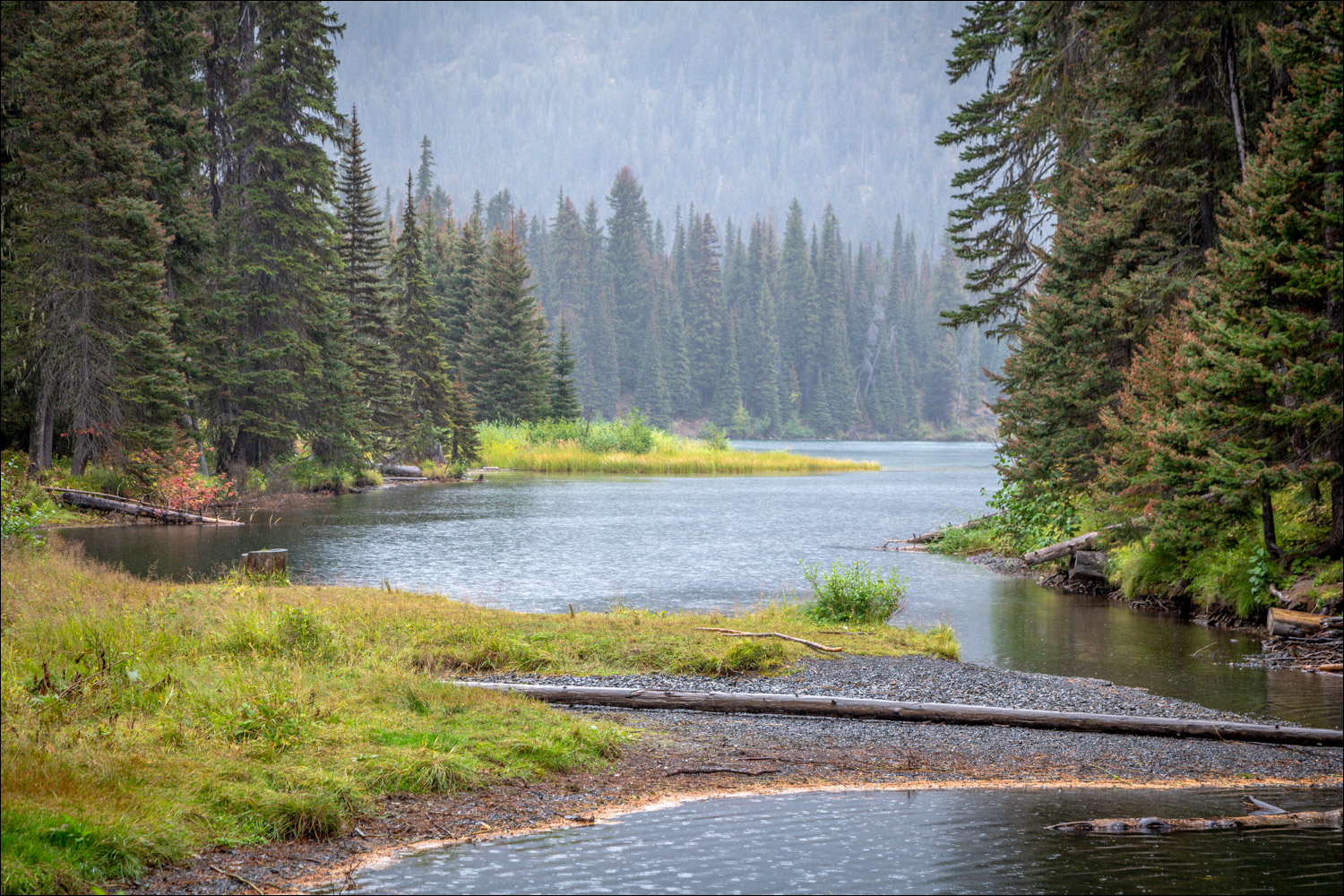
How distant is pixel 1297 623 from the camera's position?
13.2m

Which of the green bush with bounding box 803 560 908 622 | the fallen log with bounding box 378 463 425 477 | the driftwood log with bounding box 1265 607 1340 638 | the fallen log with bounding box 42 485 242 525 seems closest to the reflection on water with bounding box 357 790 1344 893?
the driftwood log with bounding box 1265 607 1340 638

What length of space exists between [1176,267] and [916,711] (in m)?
12.7

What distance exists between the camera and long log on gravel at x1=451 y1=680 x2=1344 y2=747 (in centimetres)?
918

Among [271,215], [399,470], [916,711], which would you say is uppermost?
Result: [271,215]

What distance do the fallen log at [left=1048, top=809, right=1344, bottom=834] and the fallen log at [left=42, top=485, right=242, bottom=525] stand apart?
24.9 meters

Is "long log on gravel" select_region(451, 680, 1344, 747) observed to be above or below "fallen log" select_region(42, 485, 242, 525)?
below

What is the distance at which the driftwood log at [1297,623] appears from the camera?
42.4 feet

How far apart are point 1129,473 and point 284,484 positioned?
2893 centimetres

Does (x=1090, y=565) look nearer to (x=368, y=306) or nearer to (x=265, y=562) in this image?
(x=265, y=562)

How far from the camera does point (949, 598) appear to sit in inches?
722

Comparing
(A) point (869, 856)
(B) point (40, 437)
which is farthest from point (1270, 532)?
(B) point (40, 437)

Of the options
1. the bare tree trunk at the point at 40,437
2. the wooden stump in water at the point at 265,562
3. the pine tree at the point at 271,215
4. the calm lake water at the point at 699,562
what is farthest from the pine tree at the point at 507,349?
the wooden stump in water at the point at 265,562

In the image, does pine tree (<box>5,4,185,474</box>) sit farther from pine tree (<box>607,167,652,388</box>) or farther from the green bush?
pine tree (<box>607,167,652,388</box>)

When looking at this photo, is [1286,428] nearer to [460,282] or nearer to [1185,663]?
[1185,663]
